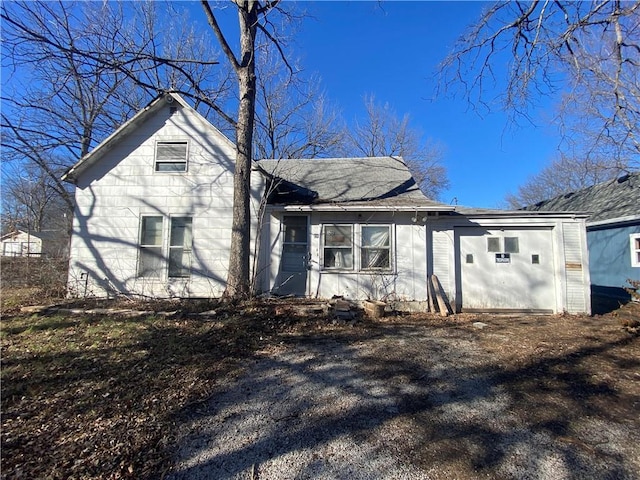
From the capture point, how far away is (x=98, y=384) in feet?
12.7

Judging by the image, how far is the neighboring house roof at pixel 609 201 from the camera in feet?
34.4

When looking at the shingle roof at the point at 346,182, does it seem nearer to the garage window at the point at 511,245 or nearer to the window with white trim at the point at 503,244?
the window with white trim at the point at 503,244

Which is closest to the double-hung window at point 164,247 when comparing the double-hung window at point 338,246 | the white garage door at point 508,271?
the double-hung window at point 338,246

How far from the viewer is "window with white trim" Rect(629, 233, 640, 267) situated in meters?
9.75

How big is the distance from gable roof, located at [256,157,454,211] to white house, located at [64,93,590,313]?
149mm

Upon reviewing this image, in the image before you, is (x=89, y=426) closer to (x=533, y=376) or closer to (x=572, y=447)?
(x=572, y=447)

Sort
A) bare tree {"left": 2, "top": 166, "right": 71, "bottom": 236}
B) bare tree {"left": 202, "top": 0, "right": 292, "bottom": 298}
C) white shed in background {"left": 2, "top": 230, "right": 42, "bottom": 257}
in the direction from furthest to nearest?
bare tree {"left": 2, "top": 166, "right": 71, "bottom": 236} → white shed in background {"left": 2, "top": 230, "right": 42, "bottom": 257} → bare tree {"left": 202, "top": 0, "right": 292, "bottom": 298}

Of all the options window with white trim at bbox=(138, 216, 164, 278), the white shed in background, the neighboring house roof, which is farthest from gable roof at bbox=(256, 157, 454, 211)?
the white shed in background

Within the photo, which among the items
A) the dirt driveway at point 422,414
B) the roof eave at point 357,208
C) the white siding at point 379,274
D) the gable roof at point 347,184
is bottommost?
the dirt driveway at point 422,414

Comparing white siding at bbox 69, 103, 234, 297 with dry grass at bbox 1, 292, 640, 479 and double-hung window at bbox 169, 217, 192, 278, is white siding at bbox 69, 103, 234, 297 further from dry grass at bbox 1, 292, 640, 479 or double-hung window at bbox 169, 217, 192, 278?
dry grass at bbox 1, 292, 640, 479

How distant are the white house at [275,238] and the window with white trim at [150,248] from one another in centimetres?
3

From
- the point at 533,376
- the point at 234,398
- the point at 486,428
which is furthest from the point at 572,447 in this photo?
the point at 234,398

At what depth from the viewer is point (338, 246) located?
29.3ft

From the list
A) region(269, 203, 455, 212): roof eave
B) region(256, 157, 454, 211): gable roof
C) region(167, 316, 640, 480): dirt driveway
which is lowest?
region(167, 316, 640, 480): dirt driveway
